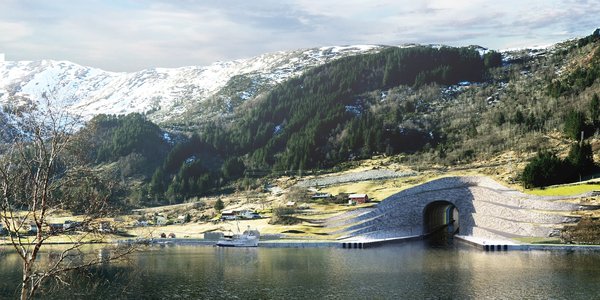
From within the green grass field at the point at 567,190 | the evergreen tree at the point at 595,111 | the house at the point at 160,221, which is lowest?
the house at the point at 160,221

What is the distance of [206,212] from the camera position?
480 feet

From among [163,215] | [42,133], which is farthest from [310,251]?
[42,133]

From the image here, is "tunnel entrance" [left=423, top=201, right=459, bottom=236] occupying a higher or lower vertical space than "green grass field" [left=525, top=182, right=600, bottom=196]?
lower

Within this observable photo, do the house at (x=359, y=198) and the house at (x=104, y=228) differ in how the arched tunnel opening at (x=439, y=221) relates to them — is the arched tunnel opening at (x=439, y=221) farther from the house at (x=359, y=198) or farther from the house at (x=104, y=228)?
Answer: the house at (x=104, y=228)

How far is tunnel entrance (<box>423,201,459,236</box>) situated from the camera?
133m

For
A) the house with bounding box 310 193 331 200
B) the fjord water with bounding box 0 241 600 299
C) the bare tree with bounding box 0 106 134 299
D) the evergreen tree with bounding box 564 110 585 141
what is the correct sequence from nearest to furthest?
the bare tree with bounding box 0 106 134 299 < the fjord water with bounding box 0 241 600 299 < the evergreen tree with bounding box 564 110 585 141 < the house with bounding box 310 193 331 200

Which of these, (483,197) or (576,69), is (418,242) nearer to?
(483,197)

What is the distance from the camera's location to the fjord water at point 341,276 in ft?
186

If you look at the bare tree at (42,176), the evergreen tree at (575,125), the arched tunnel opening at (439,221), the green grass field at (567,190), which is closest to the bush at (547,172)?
the green grass field at (567,190)

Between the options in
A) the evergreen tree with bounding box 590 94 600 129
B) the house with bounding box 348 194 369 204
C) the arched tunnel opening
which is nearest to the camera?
the house with bounding box 348 194 369 204

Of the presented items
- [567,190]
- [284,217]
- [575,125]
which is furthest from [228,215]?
[575,125]

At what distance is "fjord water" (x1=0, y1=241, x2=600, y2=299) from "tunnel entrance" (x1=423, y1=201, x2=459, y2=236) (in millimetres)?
36248

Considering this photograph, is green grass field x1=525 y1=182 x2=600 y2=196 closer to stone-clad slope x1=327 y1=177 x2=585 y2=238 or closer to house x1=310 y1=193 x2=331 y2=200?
stone-clad slope x1=327 y1=177 x2=585 y2=238

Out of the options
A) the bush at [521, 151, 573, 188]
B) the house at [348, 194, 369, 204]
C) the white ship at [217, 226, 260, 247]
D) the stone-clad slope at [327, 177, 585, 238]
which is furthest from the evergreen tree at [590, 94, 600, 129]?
the white ship at [217, 226, 260, 247]
